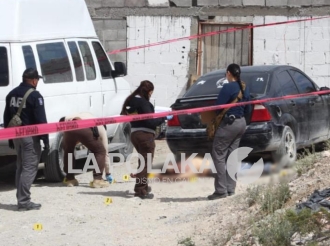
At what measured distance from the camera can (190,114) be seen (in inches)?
444

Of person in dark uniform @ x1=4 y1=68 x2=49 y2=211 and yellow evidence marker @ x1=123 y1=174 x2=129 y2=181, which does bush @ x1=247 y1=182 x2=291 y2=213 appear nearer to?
person in dark uniform @ x1=4 y1=68 x2=49 y2=211

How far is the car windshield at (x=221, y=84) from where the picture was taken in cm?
1157

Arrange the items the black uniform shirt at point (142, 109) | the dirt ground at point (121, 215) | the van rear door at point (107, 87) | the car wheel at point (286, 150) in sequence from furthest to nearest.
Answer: the van rear door at point (107, 87) < the car wheel at point (286, 150) < the black uniform shirt at point (142, 109) < the dirt ground at point (121, 215)

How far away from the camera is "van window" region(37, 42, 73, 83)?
1152 centimetres

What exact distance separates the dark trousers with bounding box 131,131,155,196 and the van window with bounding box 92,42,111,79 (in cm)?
286

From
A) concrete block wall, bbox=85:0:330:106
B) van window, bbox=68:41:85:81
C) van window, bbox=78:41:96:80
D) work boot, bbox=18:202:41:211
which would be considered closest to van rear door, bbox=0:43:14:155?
work boot, bbox=18:202:41:211

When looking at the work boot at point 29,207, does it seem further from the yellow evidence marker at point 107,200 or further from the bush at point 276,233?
the bush at point 276,233

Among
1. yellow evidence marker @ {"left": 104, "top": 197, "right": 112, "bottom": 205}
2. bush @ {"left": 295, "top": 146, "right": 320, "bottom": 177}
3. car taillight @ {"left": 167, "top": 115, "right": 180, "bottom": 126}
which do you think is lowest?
yellow evidence marker @ {"left": 104, "top": 197, "right": 112, "bottom": 205}

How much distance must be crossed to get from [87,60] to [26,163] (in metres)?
3.16

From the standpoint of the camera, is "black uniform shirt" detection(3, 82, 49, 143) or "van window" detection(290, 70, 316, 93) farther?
"van window" detection(290, 70, 316, 93)

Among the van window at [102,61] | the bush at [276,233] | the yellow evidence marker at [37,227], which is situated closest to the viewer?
the bush at [276,233]

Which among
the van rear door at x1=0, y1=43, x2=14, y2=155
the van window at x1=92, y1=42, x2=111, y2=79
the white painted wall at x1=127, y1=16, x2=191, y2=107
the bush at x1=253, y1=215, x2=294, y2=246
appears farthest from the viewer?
the white painted wall at x1=127, y1=16, x2=191, y2=107

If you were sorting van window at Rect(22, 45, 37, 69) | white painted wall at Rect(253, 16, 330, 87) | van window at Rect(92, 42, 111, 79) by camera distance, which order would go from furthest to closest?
white painted wall at Rect(253, 16, 330, 87) < van window at Rect(92, 42, 111, 79) < van window at Rect(22, 45, 37, 69)

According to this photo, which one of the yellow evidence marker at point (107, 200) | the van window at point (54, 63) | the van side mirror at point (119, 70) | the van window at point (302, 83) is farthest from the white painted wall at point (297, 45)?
the yellow evidence marker at point (107, 200)
